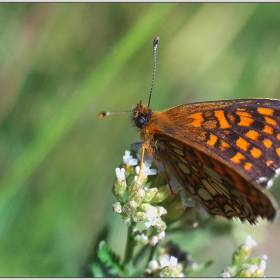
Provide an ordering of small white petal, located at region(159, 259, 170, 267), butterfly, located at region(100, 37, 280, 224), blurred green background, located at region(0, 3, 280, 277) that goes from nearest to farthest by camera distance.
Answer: butterfly, located at region(100, 37, 280, 224)
small white petal, located at region(159, 259, 170, 267)
blurred green background, located at region(0, 3, 280, 277)

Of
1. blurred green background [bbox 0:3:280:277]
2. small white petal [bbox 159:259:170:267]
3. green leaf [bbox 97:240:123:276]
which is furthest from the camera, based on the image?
blurred green background [bbox 0:3:280:277]

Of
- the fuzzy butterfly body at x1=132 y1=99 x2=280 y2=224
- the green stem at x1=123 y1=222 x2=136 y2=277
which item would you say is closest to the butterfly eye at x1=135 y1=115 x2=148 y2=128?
the fuzzy butterfly body at x1=132 y1=99 x2=280 y2=224

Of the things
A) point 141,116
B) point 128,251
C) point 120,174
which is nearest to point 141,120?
point 141,116

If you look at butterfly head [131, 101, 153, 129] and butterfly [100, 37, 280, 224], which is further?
butterfly head [131, 101, 153, 129]

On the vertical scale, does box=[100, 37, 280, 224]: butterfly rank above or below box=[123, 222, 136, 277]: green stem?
above

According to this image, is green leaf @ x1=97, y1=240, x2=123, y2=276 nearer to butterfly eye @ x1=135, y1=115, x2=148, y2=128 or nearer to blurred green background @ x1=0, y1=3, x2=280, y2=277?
blurred green background @ x1=0, y1=3, x2=280, y2=277

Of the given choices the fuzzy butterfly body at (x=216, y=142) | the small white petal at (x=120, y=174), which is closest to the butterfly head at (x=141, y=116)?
the fuzzy butterfly body at (x=216, y=142)

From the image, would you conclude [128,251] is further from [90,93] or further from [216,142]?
[90,93]

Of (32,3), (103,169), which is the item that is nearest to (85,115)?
(103,169)
